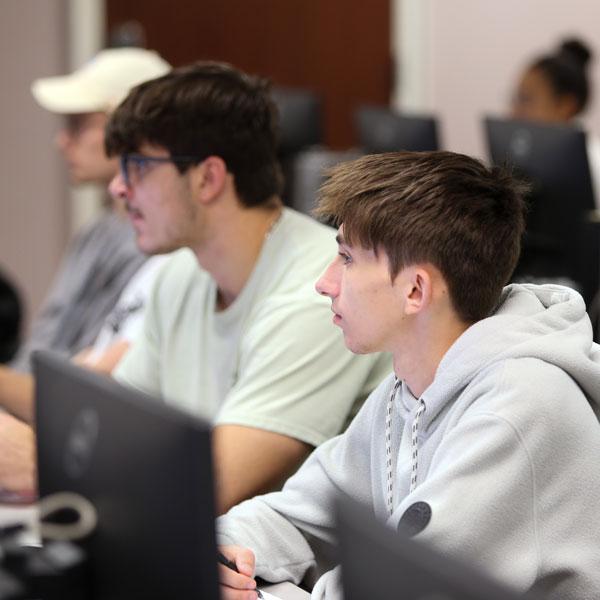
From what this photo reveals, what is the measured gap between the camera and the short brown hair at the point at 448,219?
156cm

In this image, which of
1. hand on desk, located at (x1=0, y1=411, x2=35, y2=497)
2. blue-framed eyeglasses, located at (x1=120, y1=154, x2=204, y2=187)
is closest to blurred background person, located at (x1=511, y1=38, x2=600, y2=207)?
blue-framed eyeglasses, located at (x1=120, y1=154, x2=204, y2=187)

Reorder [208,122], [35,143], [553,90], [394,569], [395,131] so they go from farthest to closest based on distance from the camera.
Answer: [35,143] < [553,90] < [395,131] < [208,122] < [394,569]

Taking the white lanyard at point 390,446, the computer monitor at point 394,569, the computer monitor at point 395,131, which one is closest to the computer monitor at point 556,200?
the computer monitor at point 395,131

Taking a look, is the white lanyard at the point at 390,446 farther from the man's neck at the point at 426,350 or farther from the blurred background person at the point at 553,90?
the blurred background person at the point at 553,90

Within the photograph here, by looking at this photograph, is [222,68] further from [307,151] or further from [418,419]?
[307,151]

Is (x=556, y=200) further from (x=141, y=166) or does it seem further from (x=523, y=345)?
(x=523, y=345)

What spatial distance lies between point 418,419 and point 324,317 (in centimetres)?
52

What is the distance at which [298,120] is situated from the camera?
4645 millimetres

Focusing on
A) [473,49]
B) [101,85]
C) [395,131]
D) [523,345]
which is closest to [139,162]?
[523,345]

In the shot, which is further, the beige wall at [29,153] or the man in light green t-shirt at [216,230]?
the beige wall at [29,153]

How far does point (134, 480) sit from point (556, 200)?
2.86 m

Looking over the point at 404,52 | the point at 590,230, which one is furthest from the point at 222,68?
the point at 404,52

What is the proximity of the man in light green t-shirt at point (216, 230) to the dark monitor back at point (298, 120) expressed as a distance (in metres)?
2.23

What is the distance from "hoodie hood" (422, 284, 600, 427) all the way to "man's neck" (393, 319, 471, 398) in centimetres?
3
